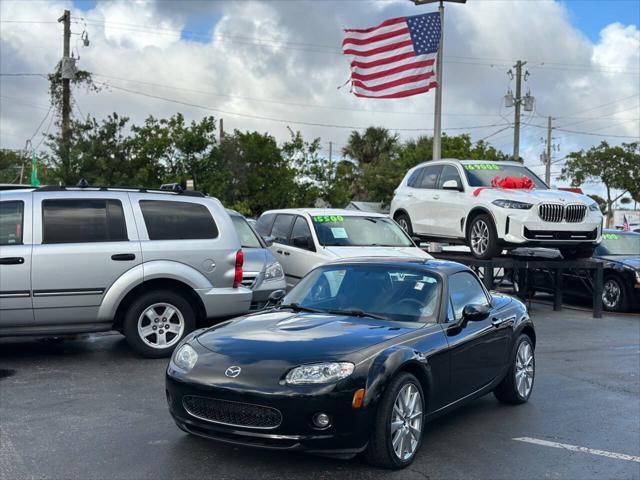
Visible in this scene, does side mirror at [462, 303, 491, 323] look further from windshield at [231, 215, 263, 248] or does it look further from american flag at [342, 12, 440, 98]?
american flag at [342, 12, 440, 98]

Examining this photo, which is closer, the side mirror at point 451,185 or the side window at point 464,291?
the side window at point 464,291

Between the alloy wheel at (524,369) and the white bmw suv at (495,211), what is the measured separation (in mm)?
5419

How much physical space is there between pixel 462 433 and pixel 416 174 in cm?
946

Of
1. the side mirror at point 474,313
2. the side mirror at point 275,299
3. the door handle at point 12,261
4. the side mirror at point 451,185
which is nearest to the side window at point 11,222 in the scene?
the door handle at point 12,261

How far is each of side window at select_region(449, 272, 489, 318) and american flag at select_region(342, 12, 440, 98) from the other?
12923 mm

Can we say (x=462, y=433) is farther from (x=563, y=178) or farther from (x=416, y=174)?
(x=563, y=178)

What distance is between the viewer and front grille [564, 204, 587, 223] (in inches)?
509

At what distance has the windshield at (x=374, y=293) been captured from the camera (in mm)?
5961

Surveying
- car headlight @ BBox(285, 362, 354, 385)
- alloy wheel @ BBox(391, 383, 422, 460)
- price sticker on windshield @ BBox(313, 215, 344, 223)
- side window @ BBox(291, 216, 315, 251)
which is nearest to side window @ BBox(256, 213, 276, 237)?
side window @ BBox(291, 216, 315, 251)

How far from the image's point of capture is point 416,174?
1508 cm

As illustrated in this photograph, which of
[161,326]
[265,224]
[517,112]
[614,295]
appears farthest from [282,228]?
[517,112]

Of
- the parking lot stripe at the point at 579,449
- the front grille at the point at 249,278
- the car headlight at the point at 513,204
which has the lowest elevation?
the parking lot stripe at the point at 579,449

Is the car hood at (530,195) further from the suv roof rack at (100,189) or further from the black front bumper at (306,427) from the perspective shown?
the black front bumper at (306,427)

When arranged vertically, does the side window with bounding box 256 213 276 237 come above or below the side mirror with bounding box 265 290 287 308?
above
